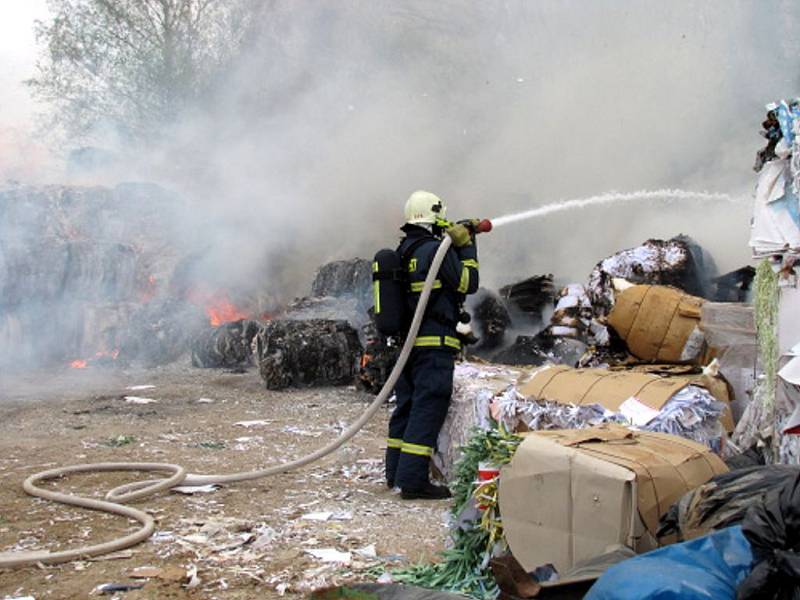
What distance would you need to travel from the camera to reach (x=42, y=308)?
37.7 ft

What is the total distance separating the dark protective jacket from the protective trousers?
0.26 ft

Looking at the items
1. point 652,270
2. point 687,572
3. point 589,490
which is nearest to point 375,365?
point 652,270

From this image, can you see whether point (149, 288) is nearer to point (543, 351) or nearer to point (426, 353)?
point (543, 351)

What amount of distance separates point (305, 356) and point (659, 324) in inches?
172

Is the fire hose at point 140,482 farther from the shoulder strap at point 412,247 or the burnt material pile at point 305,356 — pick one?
the burnt material pile at point 305,356

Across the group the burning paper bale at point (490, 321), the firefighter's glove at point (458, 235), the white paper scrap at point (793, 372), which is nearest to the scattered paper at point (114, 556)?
the firefighter's glove at point (458, 235)

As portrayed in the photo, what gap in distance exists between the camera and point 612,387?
3.82 meters

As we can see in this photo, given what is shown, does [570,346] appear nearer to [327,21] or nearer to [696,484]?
[696,484]

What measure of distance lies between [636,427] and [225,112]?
1482 centimetres

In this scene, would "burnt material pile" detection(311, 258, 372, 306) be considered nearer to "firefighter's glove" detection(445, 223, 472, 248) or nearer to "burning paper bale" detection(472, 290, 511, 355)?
"burning paper bale" detection(472, 290, 511, 355)

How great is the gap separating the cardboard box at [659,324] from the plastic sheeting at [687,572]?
2.84 meters

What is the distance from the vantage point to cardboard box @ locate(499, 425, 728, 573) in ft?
8.26

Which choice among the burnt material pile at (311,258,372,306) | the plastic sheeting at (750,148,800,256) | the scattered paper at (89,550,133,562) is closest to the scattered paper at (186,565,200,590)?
the scattered paper at (89,550,133,562)

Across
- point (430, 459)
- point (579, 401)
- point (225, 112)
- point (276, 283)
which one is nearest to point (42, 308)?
point (276, 283)
